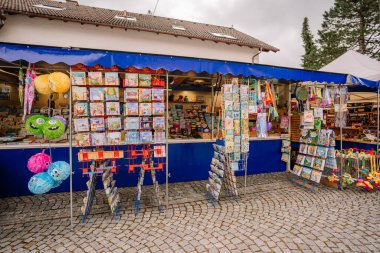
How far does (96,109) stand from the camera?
3814 millimetres

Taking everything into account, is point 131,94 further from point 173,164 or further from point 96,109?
point 173,164

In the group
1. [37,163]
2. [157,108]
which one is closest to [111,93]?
[157,108]

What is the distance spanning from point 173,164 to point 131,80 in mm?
2878

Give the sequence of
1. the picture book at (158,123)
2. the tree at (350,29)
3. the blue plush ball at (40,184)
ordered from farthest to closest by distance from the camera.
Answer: the tree at (350,29) → the picture book at (158,123) → the blue plush ball at (40,184)

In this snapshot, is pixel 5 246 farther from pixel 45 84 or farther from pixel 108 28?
pixel 108 28

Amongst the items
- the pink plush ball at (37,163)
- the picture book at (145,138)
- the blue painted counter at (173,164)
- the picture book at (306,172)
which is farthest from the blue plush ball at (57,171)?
the picture book at (306,172)

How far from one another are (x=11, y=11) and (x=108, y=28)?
367 centimetres

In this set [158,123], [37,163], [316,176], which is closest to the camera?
[37,163]

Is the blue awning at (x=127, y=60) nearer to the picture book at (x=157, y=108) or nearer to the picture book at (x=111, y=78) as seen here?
the picture book at (x=111, y=78)

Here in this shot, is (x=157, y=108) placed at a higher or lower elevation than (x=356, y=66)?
lower

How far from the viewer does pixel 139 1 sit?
12695 millimetres

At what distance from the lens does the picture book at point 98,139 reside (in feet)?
12.6

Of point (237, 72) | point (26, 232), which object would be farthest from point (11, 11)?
point (237, 72)

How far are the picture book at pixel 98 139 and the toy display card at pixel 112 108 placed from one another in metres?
0.43
